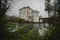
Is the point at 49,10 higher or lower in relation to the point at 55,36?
higher

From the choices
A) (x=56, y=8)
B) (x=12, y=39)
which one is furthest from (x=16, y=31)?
(x=56, y=8)

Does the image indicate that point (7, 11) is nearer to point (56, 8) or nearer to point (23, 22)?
point (23, 22)

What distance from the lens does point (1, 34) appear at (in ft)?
8.84

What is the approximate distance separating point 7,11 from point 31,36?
1.10 feet

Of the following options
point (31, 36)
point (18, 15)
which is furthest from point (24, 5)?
point (31, 36)

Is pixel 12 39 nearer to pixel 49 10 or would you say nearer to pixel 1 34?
pixel 1 34

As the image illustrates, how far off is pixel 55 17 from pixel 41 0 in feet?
0.70

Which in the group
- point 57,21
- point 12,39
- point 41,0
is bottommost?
point 12,39

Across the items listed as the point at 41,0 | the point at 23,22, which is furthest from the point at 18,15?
the point at 41,0

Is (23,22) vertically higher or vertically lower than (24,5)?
lower

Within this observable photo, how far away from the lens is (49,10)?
271 cm

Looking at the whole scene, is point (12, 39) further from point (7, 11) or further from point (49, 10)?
point (49, 10)

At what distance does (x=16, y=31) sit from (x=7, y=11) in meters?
0.21

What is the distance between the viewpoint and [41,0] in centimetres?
271
